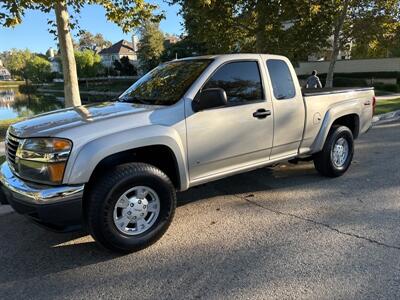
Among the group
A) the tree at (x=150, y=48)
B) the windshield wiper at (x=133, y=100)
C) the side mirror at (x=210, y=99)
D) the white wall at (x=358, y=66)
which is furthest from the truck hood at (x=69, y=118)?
the tree at (x=150, y=48)

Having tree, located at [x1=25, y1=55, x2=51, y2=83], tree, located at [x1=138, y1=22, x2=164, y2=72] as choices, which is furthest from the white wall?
tree, located at [x1=25, y1=55, x2=51, y2=83]

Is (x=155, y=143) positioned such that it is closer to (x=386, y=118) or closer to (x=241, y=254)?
(x=241, y=254)

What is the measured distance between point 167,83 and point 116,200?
1679 millimetres

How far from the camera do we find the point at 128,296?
3.17 m

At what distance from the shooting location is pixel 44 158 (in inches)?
140

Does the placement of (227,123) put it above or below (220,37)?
below

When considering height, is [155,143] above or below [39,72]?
below

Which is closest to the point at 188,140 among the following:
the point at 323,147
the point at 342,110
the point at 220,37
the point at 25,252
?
the point at 25,252

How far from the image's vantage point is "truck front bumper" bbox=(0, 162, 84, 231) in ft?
11.4

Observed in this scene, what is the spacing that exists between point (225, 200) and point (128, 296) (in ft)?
7.81

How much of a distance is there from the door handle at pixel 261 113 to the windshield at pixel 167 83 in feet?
2.73

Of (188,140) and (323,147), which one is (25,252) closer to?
(188,140)

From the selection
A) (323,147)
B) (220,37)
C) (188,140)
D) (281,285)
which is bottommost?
(281,285)

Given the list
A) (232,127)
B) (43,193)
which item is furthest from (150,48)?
(43,193)
